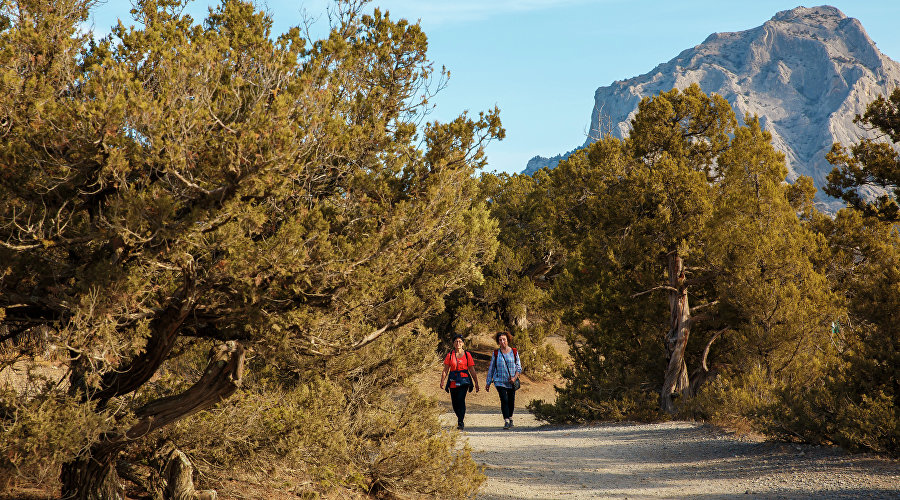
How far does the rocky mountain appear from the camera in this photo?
135125mm

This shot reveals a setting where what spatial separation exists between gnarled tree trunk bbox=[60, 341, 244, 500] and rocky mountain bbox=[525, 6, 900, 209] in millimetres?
124740

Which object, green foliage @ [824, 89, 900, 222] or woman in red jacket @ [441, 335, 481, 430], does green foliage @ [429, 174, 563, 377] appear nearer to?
woman in red jacket @ [441, 335, 481, 430]

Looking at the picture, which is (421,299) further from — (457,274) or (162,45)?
(162,45)

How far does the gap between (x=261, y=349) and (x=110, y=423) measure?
3.61 feet

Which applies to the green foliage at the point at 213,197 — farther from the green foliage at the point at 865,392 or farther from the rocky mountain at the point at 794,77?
the rocky mountain at the point at 794,77

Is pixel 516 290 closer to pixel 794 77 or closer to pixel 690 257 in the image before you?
pixel 690 257

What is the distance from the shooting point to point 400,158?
202 inches

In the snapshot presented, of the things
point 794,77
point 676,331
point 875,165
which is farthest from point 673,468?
point 794,77

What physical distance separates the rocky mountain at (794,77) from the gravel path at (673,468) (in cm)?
11850

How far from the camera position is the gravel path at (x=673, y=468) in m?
7.01

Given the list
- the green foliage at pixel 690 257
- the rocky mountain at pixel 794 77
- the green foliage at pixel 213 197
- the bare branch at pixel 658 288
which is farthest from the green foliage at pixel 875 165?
the rocky mountain at pixel 794 77

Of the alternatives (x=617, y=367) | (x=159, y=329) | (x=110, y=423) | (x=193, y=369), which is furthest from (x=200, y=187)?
(x=617, y=367)

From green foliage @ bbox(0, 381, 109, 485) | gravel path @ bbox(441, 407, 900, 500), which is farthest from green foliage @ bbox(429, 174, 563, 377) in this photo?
green foliage @ bbox(0, 381, 109, 485)

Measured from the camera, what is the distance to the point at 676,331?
43.9 ft
